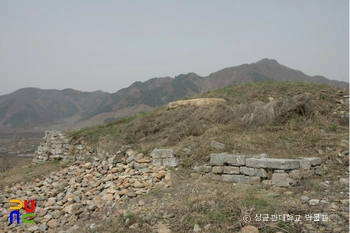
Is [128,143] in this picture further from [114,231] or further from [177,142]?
[114,231]

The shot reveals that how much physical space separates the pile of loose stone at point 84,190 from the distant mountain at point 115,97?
8.47m

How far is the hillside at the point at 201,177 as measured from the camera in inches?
140

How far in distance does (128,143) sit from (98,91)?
270 feet

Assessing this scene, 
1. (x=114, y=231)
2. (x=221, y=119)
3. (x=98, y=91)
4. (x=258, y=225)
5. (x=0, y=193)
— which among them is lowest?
(x=0, y=193)

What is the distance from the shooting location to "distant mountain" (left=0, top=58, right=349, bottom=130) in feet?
127

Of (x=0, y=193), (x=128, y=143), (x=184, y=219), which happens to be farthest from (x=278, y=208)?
(x=0, y=193)

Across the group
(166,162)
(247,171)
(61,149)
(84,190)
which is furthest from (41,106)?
(247,171)

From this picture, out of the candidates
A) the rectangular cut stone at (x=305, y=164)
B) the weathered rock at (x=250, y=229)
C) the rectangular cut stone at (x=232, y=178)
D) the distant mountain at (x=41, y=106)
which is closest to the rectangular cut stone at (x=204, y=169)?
the rectangular cut stone at (x=232, y=178)

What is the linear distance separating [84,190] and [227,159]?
3277mm

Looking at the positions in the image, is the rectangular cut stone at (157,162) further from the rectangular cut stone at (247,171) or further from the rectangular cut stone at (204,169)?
the rectangular cut stone at (247,171)

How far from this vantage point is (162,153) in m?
6.09

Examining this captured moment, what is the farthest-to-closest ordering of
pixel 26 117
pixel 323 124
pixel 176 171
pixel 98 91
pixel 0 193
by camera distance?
Answer: pixel 98 91 → pixel 26 117 → pixel 0 193 → pixel 323 124 → pixel 176 171

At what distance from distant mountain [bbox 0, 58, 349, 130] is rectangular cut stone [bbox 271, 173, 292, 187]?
28.2ft

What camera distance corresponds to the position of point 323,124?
6.57 metres
